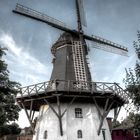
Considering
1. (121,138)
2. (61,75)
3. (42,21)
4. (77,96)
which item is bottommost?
(121,138)

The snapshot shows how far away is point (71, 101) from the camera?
72.7 ft

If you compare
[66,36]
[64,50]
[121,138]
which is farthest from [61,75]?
[121,138]

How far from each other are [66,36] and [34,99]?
306 inches

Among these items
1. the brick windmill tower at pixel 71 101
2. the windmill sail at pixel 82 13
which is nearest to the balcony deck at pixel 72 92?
the brick windmill tower at pixel 71 101

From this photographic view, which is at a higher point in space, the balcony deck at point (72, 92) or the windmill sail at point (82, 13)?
the windmill sail at point (82, 13)

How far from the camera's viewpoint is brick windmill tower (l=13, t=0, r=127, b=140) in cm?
2223

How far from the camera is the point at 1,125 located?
21641 millimetres

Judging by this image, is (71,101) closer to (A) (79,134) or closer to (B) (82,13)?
(A) (79,134)

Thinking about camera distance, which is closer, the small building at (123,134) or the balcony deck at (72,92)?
the balcony deck at (72,92)

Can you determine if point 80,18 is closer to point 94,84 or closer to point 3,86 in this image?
point 94,84

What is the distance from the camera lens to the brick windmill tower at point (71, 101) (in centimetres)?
2223

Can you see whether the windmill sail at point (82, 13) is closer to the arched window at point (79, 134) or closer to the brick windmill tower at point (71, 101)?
the brick windmill tower at point (71, 101)

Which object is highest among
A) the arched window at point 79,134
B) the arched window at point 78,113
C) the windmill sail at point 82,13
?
the windmill sail at point 82,13

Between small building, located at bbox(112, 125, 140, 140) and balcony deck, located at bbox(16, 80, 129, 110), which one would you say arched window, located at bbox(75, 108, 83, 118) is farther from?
small building, located at bbox(112, 125, 140, 140)
